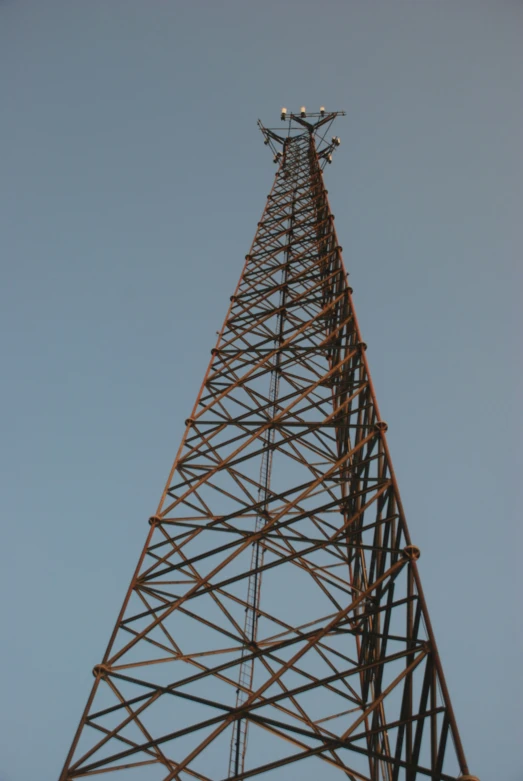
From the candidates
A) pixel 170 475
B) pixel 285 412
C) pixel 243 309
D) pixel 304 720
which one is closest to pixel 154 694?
pixel 304 720

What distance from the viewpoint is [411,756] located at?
6562mm

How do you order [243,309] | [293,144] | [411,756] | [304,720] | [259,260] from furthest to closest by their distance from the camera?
[293,144]
[259,260]
[243,309]
[304,720]
[411,756]

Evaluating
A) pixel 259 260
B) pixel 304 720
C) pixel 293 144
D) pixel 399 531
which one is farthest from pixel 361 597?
pixel 293 144

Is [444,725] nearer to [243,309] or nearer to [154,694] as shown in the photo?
[154,694]

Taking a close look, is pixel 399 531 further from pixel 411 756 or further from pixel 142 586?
pixel 142 586

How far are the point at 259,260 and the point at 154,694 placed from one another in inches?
549

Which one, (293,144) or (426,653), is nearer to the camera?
(426,653)

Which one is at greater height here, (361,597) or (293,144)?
(293,144)

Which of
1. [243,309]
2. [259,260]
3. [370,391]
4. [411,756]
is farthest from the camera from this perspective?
[259,260]

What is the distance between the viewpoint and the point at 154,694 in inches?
297

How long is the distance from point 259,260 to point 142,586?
12146 mm

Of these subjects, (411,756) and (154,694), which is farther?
(154,694)

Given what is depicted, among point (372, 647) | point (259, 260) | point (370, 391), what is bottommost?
point (372, 647)

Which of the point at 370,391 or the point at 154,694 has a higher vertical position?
the point at 370,391
